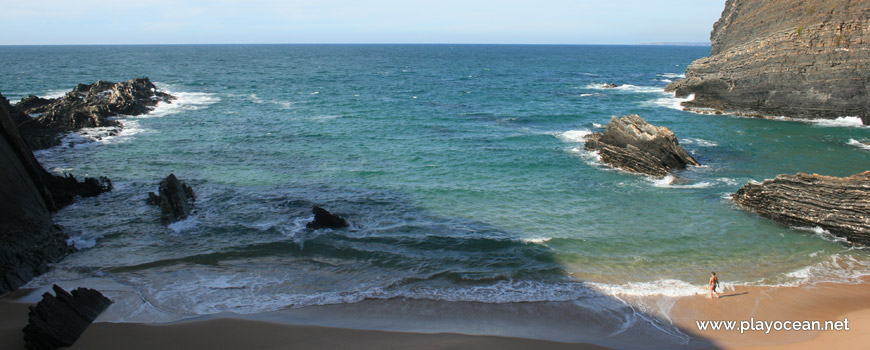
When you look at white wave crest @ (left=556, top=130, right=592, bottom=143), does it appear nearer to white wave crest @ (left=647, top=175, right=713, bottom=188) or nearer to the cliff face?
white wave crest @ (left=647, top=175, right=713, bottom=188)

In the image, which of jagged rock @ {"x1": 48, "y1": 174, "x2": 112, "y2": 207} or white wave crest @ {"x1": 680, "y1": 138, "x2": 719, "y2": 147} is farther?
white wave crest @ {"x1": 680, "y1": 138, "x2": 719, "y2": 147}

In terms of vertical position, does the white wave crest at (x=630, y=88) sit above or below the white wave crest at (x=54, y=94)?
above

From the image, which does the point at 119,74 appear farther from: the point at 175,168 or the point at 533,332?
the point at 533,332

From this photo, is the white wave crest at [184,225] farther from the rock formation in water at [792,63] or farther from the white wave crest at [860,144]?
the rock formation in water at [792,63]

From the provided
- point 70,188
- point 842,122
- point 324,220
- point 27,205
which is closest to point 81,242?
point 27,205

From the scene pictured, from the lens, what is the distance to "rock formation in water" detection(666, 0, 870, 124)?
40594mm

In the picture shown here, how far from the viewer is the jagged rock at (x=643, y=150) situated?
2994 cm

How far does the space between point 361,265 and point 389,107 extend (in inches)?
1488

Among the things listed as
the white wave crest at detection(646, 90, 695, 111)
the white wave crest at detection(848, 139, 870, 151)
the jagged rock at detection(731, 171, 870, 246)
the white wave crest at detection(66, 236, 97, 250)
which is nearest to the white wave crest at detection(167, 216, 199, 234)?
the white wave crest at detection(66, 236, 97, 250)

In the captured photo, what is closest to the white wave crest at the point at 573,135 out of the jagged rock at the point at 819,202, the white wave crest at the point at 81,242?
the jagged rock at the point at 819,202

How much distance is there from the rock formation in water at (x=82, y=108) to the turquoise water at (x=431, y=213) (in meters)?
2.20

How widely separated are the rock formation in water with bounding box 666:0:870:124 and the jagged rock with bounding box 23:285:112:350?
174ft

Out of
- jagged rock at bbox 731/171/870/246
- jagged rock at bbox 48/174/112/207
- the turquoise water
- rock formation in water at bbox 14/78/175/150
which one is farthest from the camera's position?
rock formation in water at bbox 14/78/175/150

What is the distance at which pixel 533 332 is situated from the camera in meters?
13.9
